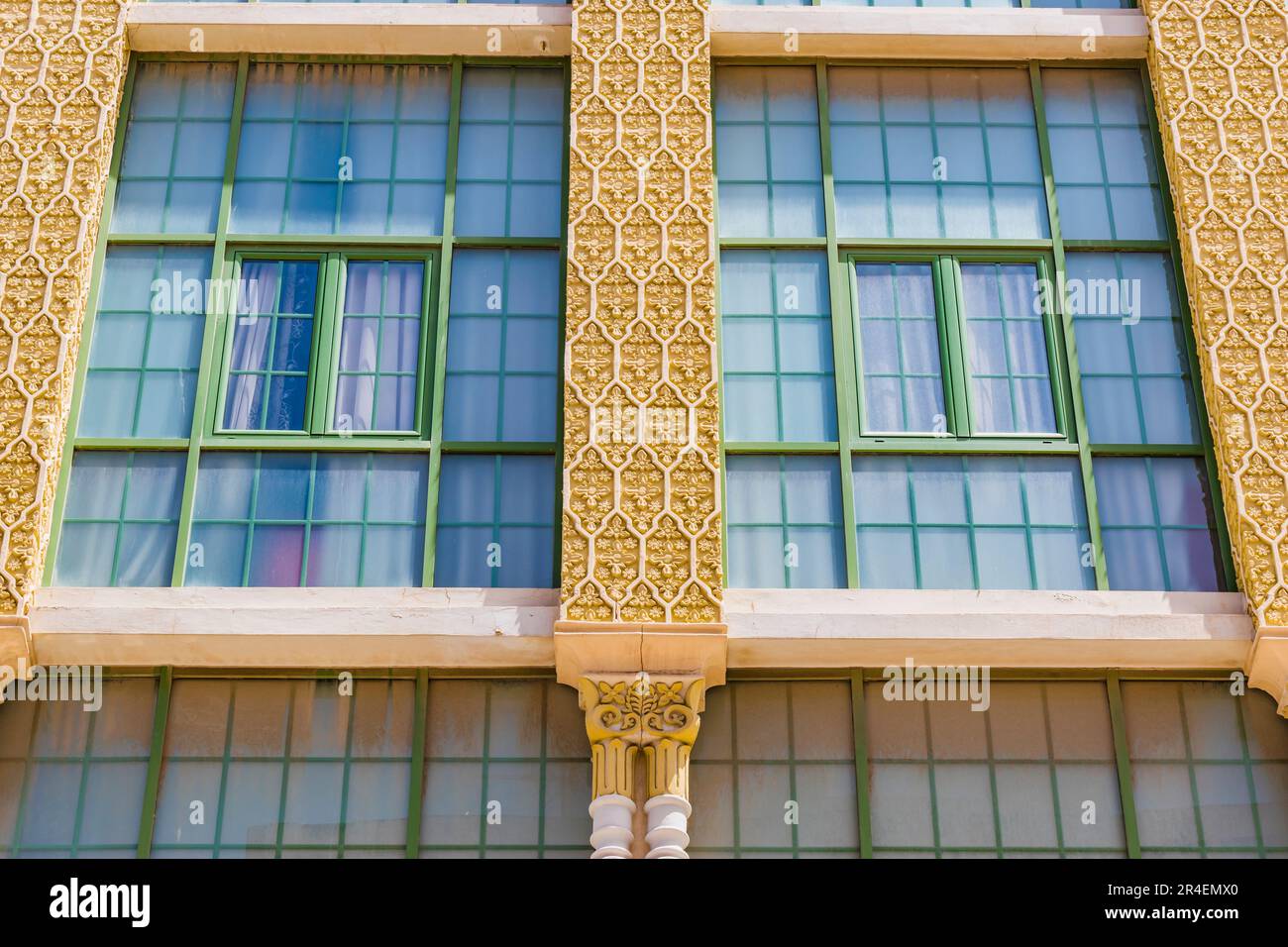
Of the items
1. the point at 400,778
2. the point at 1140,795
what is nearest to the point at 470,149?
the point at 400,778

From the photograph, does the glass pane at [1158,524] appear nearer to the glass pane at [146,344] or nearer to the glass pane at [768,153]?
the glass pane at [768,153]

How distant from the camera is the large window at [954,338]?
10.6m

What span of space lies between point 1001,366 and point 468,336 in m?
3.37

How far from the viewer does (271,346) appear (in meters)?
11.1

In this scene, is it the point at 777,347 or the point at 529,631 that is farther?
the point at 777,347

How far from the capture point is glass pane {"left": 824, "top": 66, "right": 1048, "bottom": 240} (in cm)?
1155

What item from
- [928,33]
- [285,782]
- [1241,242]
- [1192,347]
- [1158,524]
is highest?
[928,33]

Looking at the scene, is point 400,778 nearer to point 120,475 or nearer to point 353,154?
point 120,475

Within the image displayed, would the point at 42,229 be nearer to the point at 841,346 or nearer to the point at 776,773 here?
the point at 841,346

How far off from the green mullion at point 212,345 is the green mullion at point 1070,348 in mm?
5280

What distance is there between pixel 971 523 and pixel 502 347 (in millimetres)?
3112

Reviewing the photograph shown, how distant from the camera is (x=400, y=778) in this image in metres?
9.92

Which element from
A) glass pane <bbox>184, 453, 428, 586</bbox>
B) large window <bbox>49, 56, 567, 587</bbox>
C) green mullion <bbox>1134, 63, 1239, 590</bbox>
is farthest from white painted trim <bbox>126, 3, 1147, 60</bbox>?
glass pane <bbox>184, 453, 428, 586</bbox>

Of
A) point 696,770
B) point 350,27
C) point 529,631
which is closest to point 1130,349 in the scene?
point 696,770
